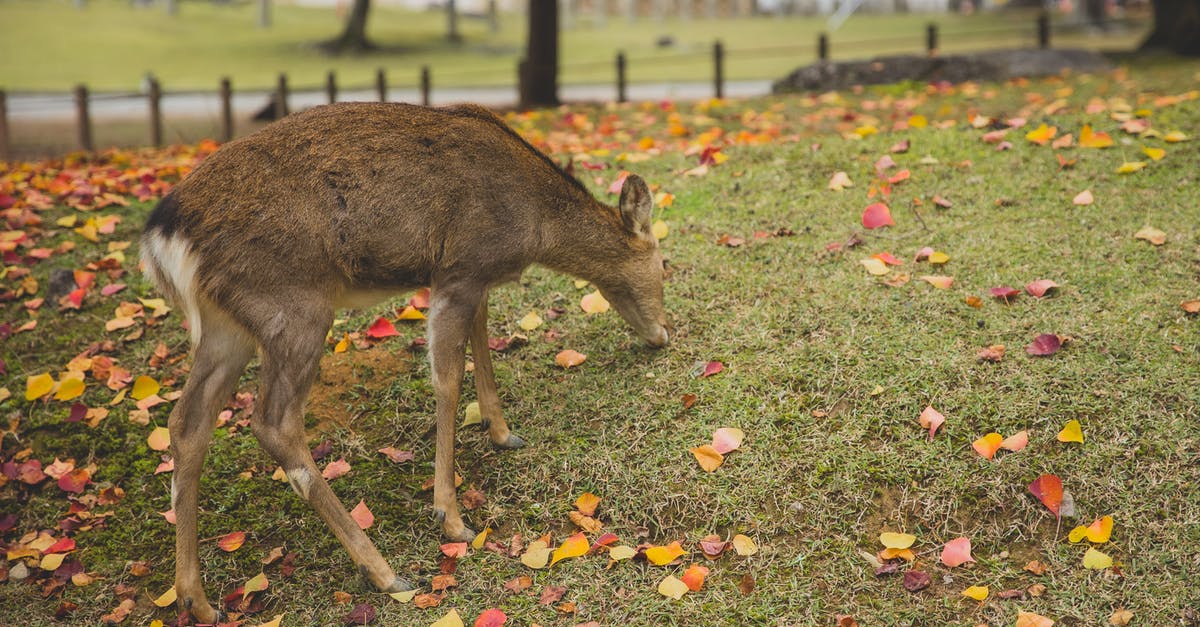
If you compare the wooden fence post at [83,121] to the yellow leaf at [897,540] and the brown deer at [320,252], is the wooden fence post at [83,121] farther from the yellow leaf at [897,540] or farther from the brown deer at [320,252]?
the yellow leaf at [897,540]

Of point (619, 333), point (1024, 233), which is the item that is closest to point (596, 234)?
point (619, 333)

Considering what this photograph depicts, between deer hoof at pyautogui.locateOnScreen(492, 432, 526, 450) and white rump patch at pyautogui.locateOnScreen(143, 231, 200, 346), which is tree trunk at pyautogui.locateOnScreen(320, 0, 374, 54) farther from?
white rump patch at pyautogui.locateOnScreen(143, 231, 200, 346)

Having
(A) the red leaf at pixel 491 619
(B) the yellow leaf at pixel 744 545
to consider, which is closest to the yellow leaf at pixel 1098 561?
(B) the yellow leaf at pixel 744 545

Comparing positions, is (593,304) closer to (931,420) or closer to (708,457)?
(708,457)

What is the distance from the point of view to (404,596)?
4664 millimetres

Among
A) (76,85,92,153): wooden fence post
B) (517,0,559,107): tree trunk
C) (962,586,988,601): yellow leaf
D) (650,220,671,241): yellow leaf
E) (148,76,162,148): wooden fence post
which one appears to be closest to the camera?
(962,586,988,601): yellow leaf

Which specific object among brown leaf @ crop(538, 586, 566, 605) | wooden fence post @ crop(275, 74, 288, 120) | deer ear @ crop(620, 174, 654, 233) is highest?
wooden fence post @ crop(275, 74, 288, 120)

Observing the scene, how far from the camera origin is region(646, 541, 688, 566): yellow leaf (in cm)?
470

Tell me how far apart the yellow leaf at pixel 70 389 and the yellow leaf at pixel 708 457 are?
150 inches

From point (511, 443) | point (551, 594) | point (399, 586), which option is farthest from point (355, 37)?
point (551, 594)

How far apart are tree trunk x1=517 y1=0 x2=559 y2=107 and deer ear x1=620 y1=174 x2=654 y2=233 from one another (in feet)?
35.1

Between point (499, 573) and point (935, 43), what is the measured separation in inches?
722

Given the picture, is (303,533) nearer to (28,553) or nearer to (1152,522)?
(28,553)

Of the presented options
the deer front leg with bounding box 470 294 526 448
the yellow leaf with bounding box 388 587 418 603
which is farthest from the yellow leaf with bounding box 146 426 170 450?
the yellow leaf with bounding box 388 587 418 603
